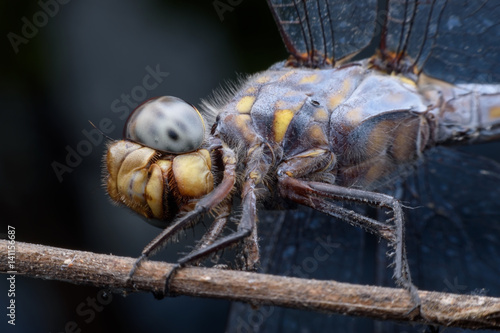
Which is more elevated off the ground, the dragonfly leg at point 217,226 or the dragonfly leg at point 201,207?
the dragonfly leg at point 201,207

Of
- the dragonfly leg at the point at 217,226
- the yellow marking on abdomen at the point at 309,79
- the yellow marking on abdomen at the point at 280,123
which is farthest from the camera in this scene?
the yellow marking on abdomen at the point at 309,79

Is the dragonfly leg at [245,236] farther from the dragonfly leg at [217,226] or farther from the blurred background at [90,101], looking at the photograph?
the blurred background at [90,101]

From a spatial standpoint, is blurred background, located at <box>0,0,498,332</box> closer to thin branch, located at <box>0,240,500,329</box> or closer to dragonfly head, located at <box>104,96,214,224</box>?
dragonfly head, located at <box>104,96,214,224</box>

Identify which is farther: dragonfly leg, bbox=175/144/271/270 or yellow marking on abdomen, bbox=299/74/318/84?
yellow marking on abdomen, bbox=299/74/318/84

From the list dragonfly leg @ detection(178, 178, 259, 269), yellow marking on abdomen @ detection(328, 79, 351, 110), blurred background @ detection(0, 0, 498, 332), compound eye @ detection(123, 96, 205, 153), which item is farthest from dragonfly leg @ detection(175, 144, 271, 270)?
blurred background @ detection(0, 0, 498, 332)

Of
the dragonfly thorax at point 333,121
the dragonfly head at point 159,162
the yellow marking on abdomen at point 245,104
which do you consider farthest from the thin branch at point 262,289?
the yellow marking on abdomen at point 245,104

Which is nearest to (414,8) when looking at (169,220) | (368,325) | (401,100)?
(401,100)

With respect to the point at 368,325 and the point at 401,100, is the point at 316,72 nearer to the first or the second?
the point at 401,100
